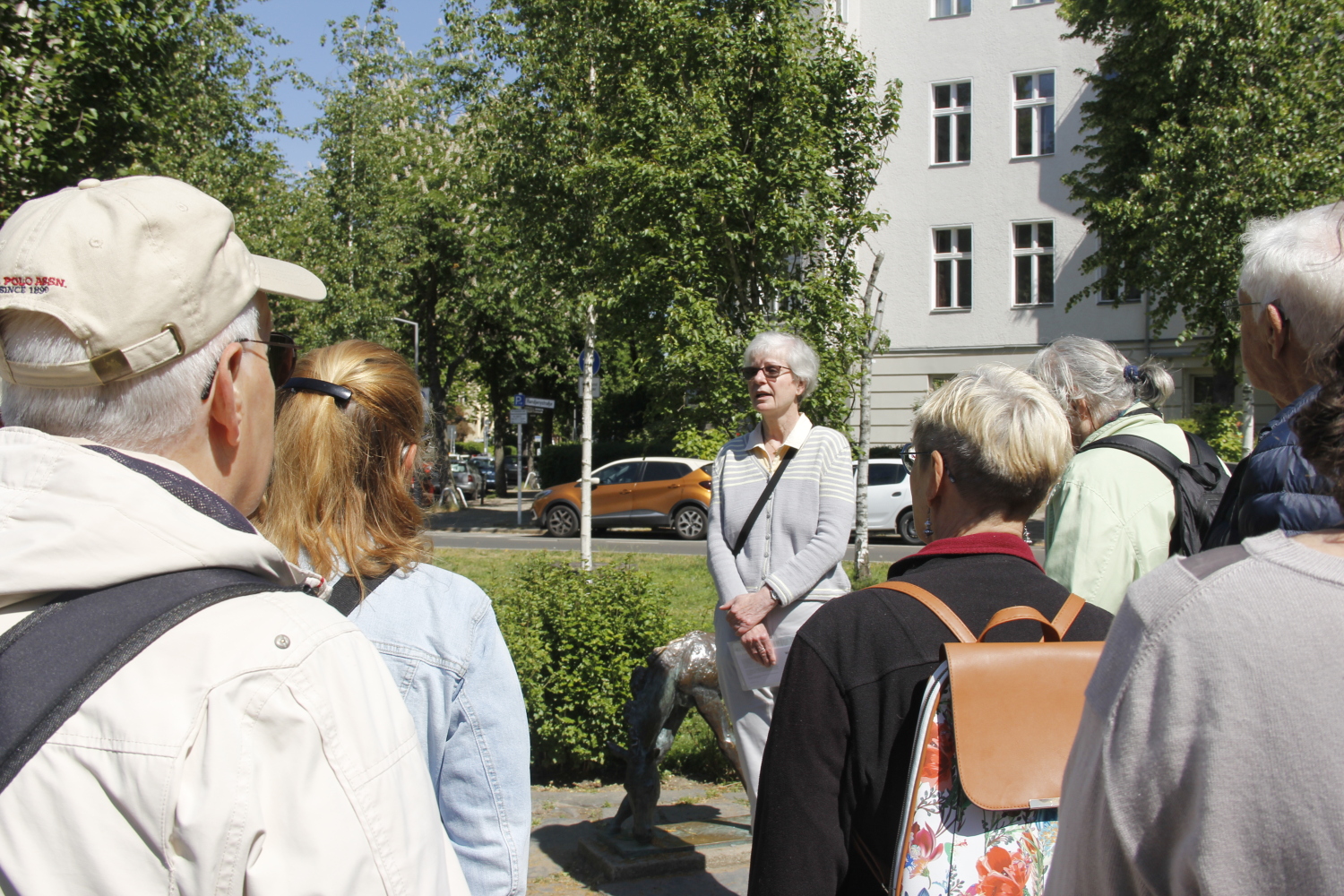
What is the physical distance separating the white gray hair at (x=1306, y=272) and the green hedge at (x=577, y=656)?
12.9ft

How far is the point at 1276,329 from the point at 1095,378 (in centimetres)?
126

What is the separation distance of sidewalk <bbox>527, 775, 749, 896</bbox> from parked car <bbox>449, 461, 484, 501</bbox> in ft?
95.2

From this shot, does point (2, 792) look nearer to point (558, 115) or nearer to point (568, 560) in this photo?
Answer: point (568, 560)

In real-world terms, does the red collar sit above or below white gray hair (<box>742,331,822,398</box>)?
below

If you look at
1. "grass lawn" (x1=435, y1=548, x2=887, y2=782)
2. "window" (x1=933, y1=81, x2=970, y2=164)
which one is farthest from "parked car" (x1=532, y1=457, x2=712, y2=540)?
"window" (x1=933, y1=81, x2=970, y2=164)

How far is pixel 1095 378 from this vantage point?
313 centimetres

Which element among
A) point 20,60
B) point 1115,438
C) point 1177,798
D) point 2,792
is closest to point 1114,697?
point 1177,798

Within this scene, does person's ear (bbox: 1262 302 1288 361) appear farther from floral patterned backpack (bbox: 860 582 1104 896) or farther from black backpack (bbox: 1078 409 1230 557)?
black backpack (bbox: 1078 409 1230 557)

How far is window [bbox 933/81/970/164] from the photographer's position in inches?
1075

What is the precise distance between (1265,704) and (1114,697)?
0.14 metres

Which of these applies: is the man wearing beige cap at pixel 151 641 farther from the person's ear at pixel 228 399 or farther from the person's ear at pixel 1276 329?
the person's ear at pixel 1276 329

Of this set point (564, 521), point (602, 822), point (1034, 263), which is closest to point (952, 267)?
point (1034, 263)

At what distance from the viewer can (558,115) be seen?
48.2 feet

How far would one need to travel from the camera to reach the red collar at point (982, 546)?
79.1 inches
